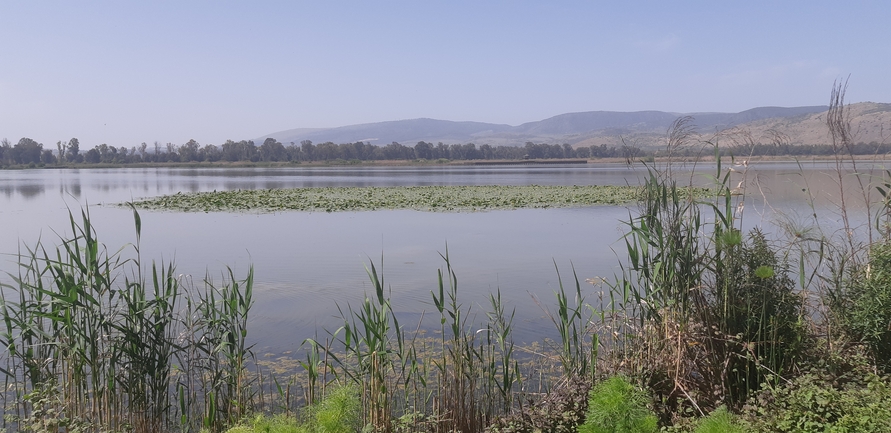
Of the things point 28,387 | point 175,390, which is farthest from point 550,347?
point 28,387

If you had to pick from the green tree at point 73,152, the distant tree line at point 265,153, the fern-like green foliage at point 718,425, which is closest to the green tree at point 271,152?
the distant tree line at point 265,153

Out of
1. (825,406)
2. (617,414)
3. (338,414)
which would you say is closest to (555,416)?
(617,414)

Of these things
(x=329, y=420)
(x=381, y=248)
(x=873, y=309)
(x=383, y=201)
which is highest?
(x=873, y=309)

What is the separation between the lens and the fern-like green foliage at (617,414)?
3.48 metres

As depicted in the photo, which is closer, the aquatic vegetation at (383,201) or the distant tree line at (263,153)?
the aquatic vegetation at (383,201)

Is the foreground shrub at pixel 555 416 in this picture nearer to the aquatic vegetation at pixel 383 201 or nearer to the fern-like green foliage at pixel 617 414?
the fern-like green foliage at pixel 617 414

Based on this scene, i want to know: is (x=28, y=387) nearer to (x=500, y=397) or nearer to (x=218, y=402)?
(x=218, y=402)

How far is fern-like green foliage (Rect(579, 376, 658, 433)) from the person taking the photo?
3484 mm

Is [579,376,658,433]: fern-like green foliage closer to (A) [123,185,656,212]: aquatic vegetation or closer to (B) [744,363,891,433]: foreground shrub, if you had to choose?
(B) [744,363,891,433]: foreground shrub

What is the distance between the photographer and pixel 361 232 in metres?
15.5

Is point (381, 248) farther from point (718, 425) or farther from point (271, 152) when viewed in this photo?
point (271, 152)

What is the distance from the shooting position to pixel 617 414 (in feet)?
11.5

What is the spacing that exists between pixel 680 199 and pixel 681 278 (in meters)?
0.68

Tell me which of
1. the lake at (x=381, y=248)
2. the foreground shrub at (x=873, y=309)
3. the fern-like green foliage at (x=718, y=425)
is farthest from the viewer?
the lake at (x=381, y=248)
